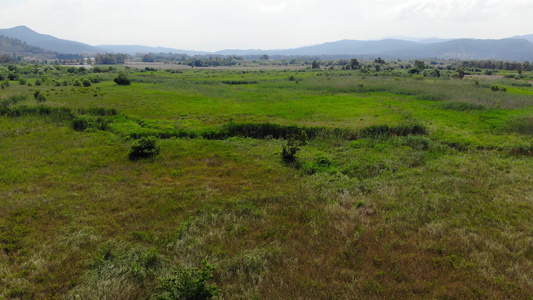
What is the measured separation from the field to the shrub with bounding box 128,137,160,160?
2.25 ft

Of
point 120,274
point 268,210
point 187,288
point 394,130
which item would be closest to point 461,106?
point 394,130

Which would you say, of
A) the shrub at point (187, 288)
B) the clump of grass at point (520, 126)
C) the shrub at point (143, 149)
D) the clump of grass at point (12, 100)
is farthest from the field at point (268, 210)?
the clump of grass at point (12, 100)

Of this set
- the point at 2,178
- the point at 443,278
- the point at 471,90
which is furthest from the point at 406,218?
the point at 471,90

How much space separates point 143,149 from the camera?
20.5 m

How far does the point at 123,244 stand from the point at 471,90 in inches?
2294

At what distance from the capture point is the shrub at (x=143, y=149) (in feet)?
66.6

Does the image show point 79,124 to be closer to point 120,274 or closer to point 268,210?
point 120,274

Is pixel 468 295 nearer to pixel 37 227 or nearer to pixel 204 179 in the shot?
pixel 204 179

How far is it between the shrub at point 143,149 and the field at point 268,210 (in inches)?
27.1

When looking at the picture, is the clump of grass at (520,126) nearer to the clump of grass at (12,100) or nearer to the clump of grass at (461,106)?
the clump of grass at (461,106)

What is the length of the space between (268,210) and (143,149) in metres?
12.3

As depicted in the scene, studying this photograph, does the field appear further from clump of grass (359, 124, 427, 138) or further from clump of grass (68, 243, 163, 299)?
clump of grass (359, 124, 427, 138)

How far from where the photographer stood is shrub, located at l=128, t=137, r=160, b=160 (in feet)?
66.6

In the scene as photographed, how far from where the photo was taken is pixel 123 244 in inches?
430
